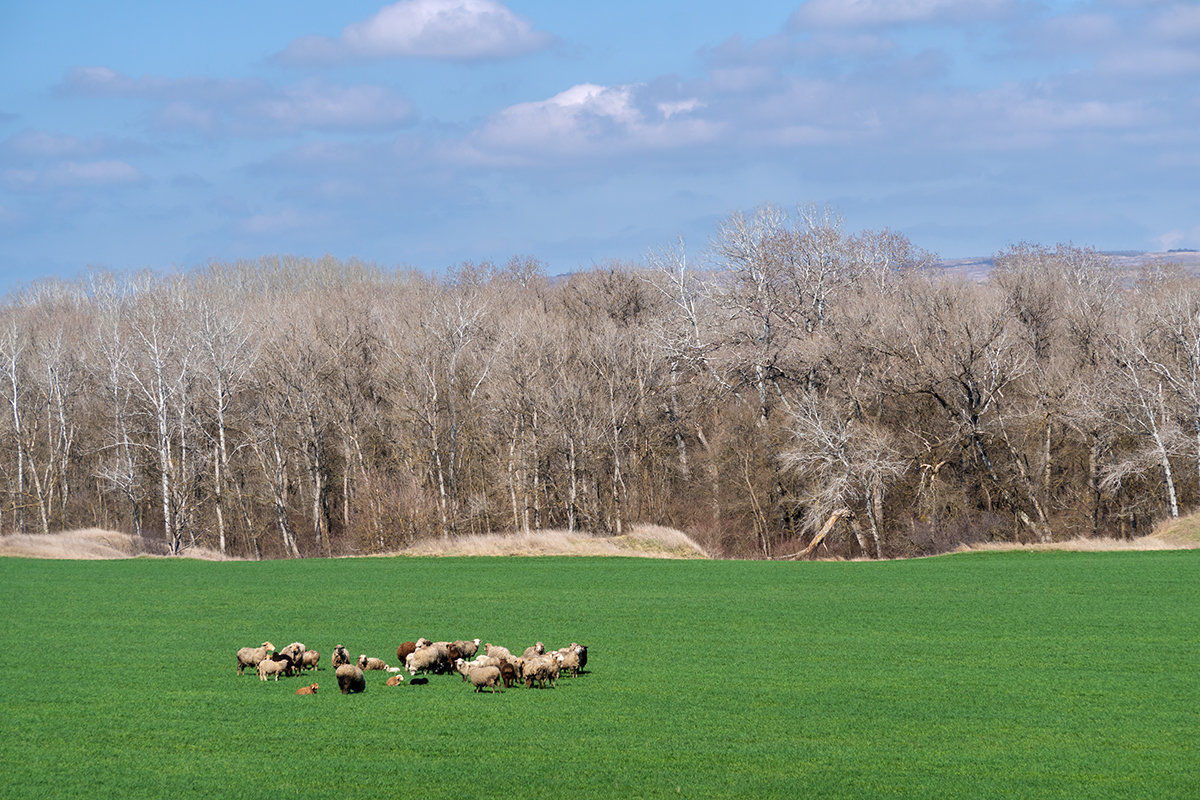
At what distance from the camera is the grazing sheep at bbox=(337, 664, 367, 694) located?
1481cm

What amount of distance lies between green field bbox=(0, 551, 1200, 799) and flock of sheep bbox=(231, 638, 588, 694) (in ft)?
0.96

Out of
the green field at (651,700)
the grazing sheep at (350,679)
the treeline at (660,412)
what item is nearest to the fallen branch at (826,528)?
the treeline at (660,412)

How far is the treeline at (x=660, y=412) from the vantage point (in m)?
54.0

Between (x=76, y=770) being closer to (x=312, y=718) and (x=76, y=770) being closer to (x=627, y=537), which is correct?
(x=312, y=718)

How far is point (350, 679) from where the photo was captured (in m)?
14.9

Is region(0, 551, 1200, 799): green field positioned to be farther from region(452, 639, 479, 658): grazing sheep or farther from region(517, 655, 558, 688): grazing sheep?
region(452, 639, 479, 658): grazing sheep

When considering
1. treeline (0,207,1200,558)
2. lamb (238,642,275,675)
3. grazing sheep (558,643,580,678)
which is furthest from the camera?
treeline (0,207,1200,558)

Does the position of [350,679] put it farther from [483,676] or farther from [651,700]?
[651,700]

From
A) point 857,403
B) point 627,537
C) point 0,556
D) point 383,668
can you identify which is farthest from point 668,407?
point 383,668

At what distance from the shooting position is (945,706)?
13984 mm

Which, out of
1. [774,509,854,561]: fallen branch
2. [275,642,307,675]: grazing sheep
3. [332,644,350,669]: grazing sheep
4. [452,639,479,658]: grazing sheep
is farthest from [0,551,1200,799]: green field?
[774,509,854,561]: fallen branch

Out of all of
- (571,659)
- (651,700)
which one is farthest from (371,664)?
(651,700)

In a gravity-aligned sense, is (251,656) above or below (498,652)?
above

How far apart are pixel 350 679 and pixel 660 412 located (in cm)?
5133
